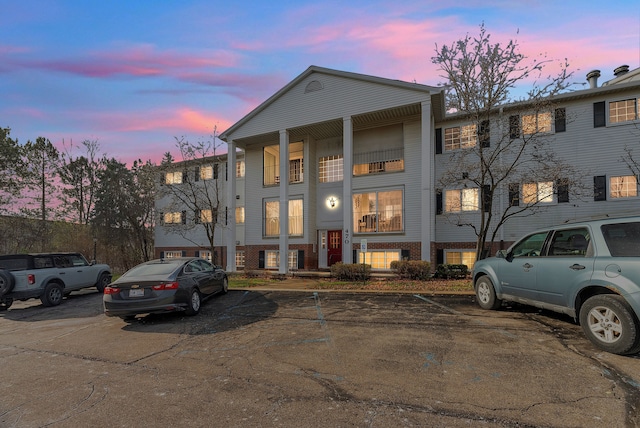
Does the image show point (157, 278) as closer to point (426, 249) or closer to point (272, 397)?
point (272, 397)

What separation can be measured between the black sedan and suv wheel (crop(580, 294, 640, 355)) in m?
7.57

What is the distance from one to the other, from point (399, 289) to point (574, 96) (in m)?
11.7

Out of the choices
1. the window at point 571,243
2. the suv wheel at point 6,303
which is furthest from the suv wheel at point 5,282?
the window at point 571,243

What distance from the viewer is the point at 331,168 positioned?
18.6 m

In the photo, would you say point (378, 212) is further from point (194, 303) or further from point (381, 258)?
point (194, 303)

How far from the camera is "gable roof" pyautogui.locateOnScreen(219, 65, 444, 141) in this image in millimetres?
14266

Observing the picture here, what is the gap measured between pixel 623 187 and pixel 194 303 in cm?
1707

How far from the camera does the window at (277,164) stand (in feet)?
62.4

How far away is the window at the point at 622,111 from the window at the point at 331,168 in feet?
39.8

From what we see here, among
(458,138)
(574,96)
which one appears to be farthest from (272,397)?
(574,96)

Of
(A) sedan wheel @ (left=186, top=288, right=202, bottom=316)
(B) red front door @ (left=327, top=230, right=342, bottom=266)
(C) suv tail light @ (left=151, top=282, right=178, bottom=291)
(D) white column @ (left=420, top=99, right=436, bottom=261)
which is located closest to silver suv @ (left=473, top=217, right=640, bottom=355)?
(A) sedan wheel @ (left=186, top=288, right=202, bottom=316)

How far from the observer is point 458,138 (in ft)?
53.4

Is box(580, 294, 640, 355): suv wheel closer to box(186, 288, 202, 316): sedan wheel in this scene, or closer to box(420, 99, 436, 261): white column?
box(186, 288, 202, 316): sedan wheel

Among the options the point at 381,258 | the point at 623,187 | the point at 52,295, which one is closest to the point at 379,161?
the point at 381,258
